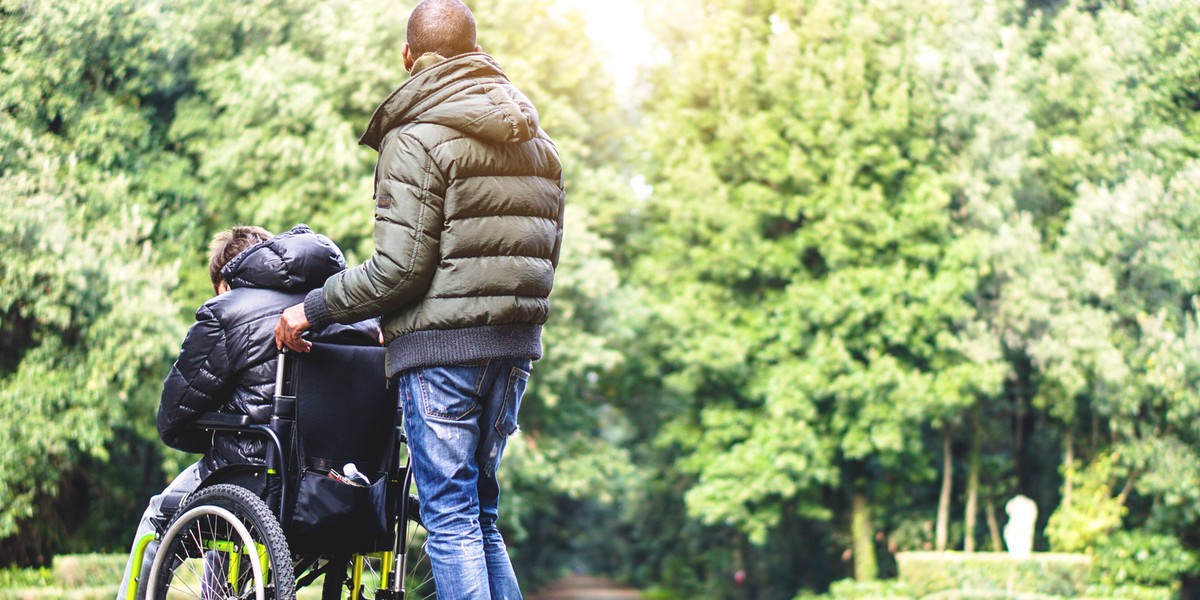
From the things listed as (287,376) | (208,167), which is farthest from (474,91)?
(208,167)

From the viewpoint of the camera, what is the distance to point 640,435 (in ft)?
76.0

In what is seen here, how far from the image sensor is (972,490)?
19.0 metres

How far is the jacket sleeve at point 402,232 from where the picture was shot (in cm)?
285

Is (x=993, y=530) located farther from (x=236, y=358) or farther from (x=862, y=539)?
(x=236, y=358)

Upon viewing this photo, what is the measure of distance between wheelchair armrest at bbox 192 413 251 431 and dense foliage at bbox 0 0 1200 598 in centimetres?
819

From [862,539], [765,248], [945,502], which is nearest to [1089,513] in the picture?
[945,502]

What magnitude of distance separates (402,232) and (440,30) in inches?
21.5

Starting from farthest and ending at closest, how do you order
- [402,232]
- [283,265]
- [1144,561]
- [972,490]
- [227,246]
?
[972,490], [1144,561], [227,246], [283,265], [402,232]

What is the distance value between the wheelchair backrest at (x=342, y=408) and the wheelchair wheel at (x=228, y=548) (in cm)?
21

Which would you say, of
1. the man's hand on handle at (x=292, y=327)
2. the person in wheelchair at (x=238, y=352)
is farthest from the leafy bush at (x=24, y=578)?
the man's hand on handle at (x=292, y=327)

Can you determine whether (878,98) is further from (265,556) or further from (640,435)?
(265,556)

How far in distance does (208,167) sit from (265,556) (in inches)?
475

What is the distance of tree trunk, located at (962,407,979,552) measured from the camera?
1883cm

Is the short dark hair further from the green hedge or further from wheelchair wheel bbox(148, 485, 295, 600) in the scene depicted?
the green hedge
